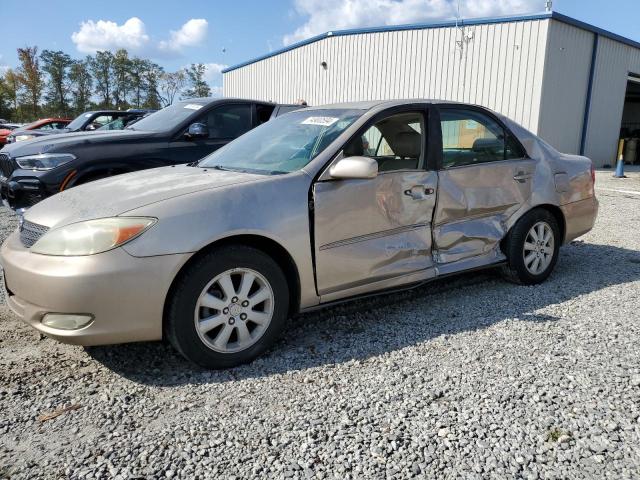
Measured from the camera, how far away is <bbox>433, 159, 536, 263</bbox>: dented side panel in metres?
4.00

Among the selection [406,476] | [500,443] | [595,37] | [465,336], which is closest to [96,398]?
[406,476]

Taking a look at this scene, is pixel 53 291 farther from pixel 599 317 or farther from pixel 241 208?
pixel 599 317

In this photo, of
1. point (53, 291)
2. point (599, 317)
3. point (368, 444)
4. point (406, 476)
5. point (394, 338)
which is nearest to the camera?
point (406, 476)

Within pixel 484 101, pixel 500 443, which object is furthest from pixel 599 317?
pixel 484 101

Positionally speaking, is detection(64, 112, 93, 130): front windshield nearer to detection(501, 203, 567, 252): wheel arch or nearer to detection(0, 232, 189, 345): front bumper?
detection(0, 232, 189, 345): front bumper

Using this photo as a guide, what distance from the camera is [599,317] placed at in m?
3.86

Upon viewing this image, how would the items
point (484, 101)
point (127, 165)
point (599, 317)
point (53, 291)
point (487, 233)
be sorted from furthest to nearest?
point (484, 101), point (127, 165), point (487, 233), point (599, 317), point (53, 291)

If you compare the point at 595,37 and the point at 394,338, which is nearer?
the point at 394,338

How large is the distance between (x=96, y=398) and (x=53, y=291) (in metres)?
0.60

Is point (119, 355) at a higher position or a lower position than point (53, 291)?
lower

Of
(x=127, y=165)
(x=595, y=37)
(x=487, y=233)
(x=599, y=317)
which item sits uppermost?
(x=595, y=37)

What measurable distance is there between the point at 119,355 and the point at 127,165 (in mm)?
3280

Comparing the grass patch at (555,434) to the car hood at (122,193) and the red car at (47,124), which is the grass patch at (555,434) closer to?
the car hood at (122,193)

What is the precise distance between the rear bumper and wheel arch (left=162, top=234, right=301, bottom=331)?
2.82 m
